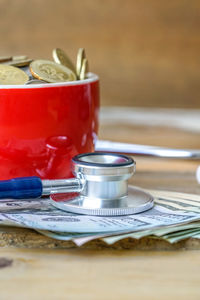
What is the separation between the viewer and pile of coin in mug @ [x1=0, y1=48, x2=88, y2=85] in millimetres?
622

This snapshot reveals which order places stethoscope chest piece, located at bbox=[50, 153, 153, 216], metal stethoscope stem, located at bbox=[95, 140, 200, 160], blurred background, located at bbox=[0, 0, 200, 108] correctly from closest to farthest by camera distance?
stethoscope chest piece, located at bbox=[50, 153, 153, 216], metal stethoscope stem, located at bbox=[95, 140, 200, 160], blurred background, located at bbox=[0, 0, 200, 108]

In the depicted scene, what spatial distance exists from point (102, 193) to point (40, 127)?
124mm

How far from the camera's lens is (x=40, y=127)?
0.62 metres

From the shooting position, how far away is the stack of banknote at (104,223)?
485 mm

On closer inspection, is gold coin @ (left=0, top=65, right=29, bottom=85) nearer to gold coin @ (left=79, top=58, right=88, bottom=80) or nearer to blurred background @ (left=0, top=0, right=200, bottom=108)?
gold coin @ (left=79, top=58, right=88, bottom=80)

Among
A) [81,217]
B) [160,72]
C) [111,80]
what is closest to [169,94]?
[160,72]

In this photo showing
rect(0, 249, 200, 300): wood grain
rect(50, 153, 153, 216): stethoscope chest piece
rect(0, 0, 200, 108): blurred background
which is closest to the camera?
rect(0, 249, 200, 300): wood grain

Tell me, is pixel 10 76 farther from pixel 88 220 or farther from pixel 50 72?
pixel 88 220

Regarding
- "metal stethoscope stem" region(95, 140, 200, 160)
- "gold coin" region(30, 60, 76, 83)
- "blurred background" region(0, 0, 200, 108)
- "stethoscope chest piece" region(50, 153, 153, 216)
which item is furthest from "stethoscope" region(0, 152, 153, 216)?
"blurred background" region(0, 0, 200, 108)

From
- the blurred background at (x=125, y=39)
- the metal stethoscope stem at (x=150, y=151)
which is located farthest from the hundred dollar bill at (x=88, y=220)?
the blurred background at (x=125, y=39)

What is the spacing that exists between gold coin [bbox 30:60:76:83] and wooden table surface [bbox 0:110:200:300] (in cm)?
21

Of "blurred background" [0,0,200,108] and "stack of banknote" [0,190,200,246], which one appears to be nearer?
"stack of banknote" [0,190,200,246]

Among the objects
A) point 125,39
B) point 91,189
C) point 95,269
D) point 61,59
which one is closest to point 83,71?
point 61,59

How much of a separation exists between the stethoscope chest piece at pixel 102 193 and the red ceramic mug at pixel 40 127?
0.06 metres
